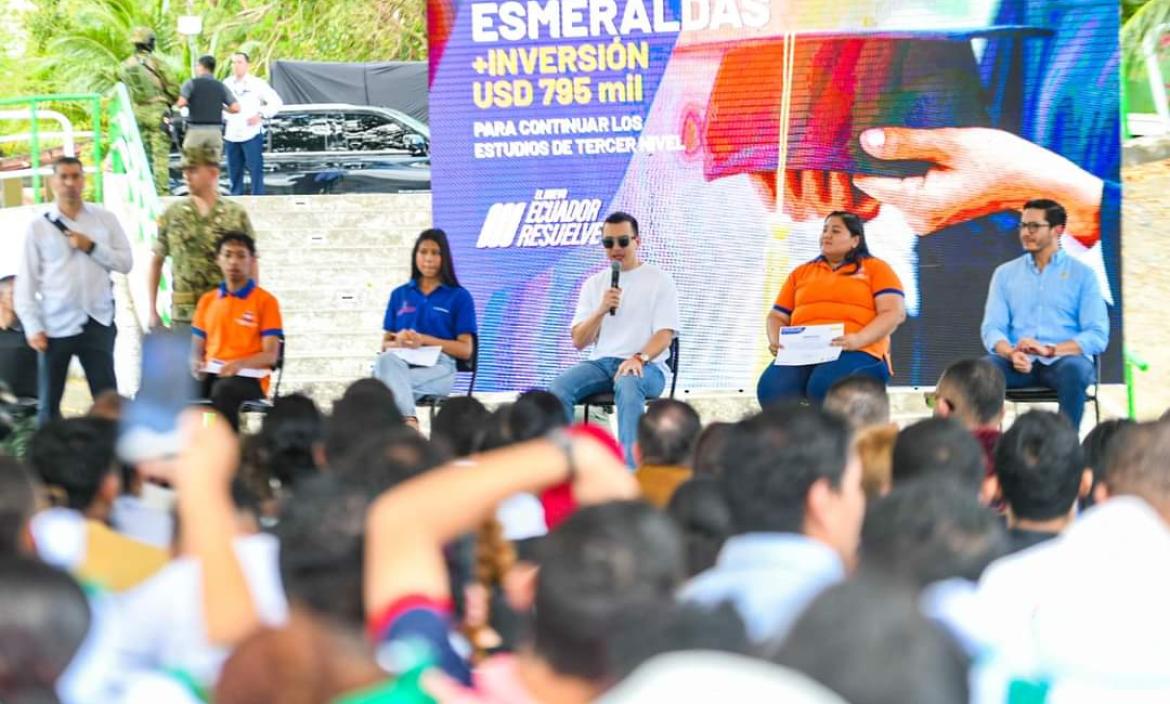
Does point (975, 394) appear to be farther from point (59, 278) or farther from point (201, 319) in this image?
point (59, 278)

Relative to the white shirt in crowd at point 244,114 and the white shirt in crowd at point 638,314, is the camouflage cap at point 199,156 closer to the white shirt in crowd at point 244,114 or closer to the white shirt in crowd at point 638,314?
the white shirt in crowd at point 638,314

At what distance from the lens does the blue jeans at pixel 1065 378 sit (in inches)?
314

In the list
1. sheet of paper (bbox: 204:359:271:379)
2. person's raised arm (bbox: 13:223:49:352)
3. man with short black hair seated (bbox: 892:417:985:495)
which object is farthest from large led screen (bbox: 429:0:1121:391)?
man with short black hair seated (bbox: 892:417:985:495)

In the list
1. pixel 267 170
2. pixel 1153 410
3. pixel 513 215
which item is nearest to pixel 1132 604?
pixel 513 215

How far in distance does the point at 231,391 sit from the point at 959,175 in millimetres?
3833

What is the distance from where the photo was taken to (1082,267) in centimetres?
827

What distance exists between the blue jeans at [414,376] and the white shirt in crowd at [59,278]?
138 cm

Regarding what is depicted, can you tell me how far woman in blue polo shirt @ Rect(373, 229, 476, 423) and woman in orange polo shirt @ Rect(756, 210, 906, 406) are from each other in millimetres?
1420

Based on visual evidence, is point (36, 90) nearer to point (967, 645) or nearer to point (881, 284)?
point (881, 284)

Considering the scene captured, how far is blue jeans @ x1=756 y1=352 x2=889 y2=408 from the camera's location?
8.02 metres

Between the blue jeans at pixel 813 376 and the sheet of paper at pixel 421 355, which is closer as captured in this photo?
the blue jeans at pixel 813 376

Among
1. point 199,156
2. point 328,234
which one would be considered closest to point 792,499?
point 199,156

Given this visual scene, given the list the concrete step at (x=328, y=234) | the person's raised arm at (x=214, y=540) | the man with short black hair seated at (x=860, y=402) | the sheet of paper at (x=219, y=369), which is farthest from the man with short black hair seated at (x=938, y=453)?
the concrete step at (x=328, y=234)

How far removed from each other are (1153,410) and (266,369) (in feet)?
21.7
